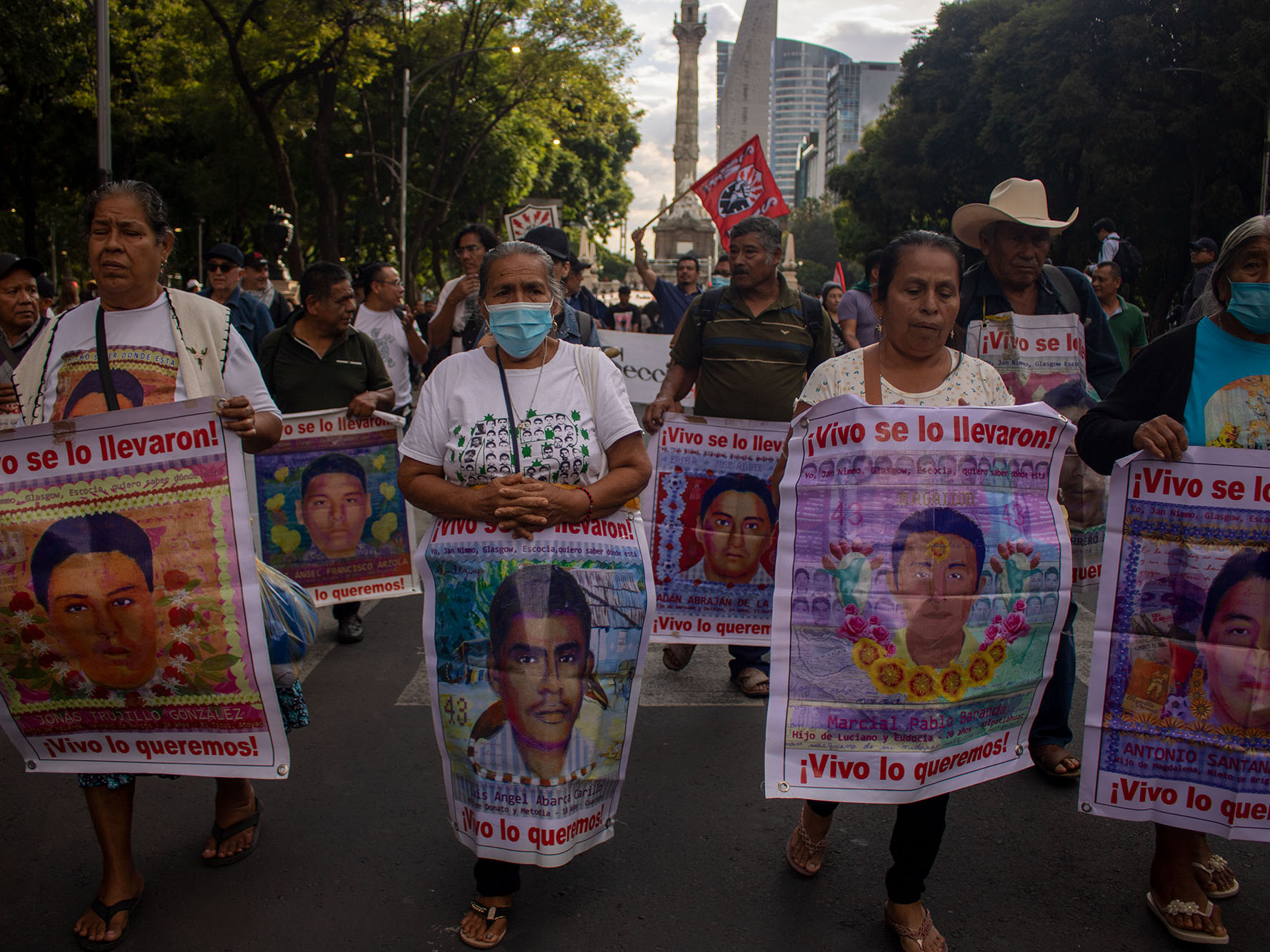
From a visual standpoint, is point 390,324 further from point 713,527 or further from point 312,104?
point 312,104

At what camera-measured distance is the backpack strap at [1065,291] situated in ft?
13.9

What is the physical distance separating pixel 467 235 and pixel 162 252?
352cm

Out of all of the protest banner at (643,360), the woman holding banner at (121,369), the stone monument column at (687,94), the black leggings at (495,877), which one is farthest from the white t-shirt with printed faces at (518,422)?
the stone monument column at (687,94)

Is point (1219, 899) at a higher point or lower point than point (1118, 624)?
lower

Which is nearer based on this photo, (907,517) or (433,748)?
(907,517)

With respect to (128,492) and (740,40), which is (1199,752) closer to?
(128,492)

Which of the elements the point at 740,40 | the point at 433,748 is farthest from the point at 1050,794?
the point at 740,40

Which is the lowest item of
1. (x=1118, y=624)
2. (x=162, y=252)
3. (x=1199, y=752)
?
(x=1199, y=752)

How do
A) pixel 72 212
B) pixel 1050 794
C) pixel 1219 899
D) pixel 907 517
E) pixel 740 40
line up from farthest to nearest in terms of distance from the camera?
1. pixel 740 40
2. pixel 72 212
3. pixel 1050 794
4. pixel 1219 899
5. pixel 907 517

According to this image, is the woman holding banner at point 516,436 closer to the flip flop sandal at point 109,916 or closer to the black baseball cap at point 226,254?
the flip flop sandal at point 109,916

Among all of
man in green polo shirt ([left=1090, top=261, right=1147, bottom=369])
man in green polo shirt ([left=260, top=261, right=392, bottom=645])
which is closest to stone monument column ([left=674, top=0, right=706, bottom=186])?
man in green polo shirt ([left=1090, top=261, right=1147, bottom=369])

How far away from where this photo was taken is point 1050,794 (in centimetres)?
407

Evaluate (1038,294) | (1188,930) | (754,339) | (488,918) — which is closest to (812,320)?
(754,339)

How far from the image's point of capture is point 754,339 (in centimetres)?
491
